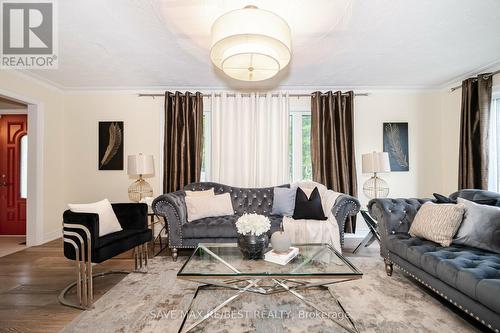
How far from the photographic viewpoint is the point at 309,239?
10.5ft

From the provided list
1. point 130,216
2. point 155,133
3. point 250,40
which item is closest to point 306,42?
point 250,40

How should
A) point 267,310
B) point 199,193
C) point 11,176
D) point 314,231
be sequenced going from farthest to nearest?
point 11,176 → point 199,193 → point 314,231 → point 267,310

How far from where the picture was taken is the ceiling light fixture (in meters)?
1.84

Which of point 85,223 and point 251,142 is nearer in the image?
point 85,223

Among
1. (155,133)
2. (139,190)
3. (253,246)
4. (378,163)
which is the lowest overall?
(253,246)

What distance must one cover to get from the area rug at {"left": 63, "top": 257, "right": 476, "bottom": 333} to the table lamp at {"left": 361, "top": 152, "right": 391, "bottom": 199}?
5.52 feet

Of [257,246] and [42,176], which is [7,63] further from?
[257,246]

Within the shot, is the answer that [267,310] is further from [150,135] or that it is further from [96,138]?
[96,138]

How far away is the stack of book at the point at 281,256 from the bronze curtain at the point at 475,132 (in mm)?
3330

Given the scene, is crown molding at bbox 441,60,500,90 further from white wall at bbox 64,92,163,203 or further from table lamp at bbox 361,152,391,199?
white wall at bbox 64,92,163,203

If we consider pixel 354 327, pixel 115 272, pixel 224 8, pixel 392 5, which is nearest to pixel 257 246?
pixel 354 327

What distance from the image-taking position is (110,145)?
459cm

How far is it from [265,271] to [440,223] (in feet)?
5.81

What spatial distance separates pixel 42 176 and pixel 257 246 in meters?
3.98
